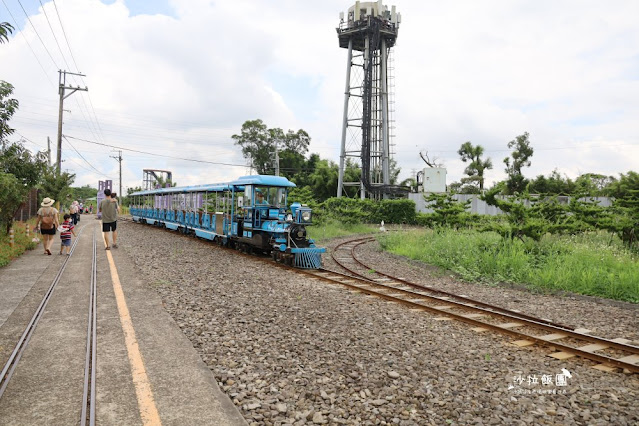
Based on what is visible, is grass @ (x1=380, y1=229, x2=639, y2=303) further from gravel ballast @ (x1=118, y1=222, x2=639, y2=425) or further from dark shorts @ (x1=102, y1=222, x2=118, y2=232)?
dark shorts @ (x1=102, y1=222, x2=118, y2=232)

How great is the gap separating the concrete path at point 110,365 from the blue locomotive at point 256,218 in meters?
4.81

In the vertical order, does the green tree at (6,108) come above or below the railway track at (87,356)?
above

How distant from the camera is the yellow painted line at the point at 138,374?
352 cm

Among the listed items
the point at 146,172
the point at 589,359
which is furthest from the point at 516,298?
the point at 146,172

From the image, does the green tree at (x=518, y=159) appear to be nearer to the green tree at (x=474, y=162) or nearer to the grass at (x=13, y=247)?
the green tree at (x=474, y=162)

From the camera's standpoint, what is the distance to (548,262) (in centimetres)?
1076

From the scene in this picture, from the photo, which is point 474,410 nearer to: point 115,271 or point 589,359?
point 589,359

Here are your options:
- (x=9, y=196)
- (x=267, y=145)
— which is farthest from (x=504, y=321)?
(x=267, y=145)

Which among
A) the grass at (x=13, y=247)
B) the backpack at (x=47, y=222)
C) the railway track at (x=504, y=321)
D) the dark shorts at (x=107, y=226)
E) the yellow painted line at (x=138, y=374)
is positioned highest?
the backpack at (x=47, y=222)

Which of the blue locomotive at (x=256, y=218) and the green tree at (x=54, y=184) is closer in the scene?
the blue locomotive at (x=256, y=218)

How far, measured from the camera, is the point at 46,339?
5.27 m

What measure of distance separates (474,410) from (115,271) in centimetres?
899

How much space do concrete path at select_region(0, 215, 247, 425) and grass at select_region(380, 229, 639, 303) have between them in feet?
26.9

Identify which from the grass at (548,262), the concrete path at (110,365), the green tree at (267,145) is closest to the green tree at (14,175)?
the concrete path at (110,365)
